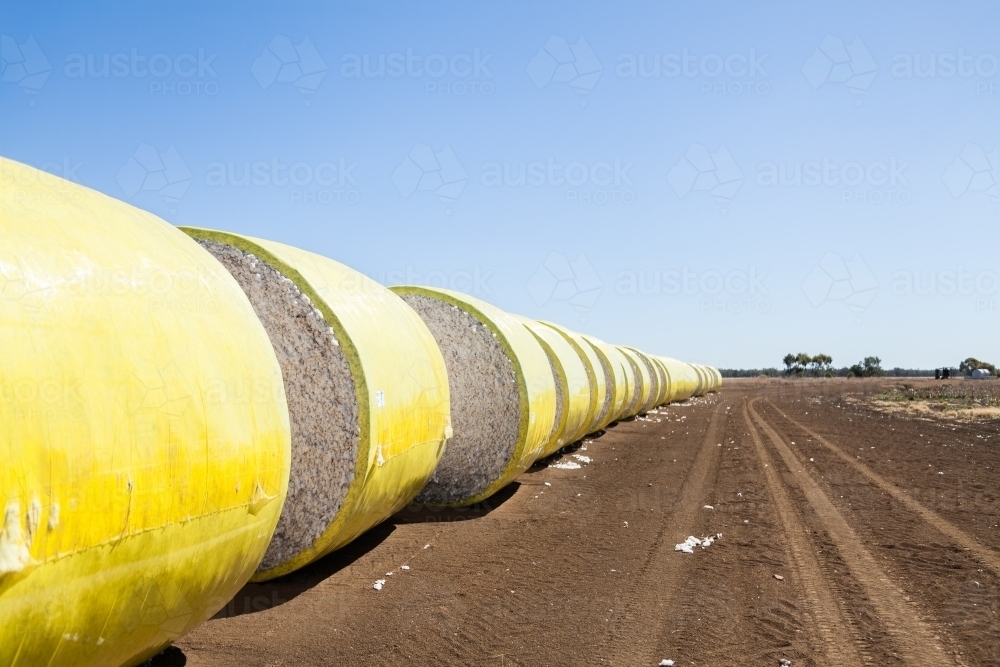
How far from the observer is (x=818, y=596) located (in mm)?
5281

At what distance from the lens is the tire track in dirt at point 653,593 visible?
171 inches

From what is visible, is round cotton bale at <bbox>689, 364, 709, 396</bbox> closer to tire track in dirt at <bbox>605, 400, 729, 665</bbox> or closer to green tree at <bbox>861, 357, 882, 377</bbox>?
tire track in dirt at <bbox>605, 400, 729, 665</bbox>

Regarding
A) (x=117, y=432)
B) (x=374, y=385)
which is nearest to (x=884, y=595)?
(x=374, y=385)

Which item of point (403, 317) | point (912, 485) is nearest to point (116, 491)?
point (403, 317)

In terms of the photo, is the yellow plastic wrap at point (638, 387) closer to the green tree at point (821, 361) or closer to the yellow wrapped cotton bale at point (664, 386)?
the yellow wrapped cotton bale at point (664, 386)

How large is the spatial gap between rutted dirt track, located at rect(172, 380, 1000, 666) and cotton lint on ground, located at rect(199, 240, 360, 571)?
0.61m

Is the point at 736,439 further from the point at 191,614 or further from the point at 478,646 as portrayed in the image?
the point at 191,614

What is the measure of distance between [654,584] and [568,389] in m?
5.62

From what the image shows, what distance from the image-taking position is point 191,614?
3355 millimetres

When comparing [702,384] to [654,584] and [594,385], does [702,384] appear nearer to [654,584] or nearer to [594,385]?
[594,385]

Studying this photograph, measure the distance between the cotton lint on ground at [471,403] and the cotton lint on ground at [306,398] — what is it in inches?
129

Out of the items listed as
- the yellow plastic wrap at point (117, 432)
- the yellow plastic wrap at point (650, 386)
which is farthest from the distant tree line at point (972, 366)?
the yellow plastic wrap at point (117, 432)

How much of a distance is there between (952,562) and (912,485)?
13.9 ft

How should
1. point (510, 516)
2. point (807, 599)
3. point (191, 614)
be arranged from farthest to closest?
A: point (510, 516)
point (807, 599)
point (191, 614)
